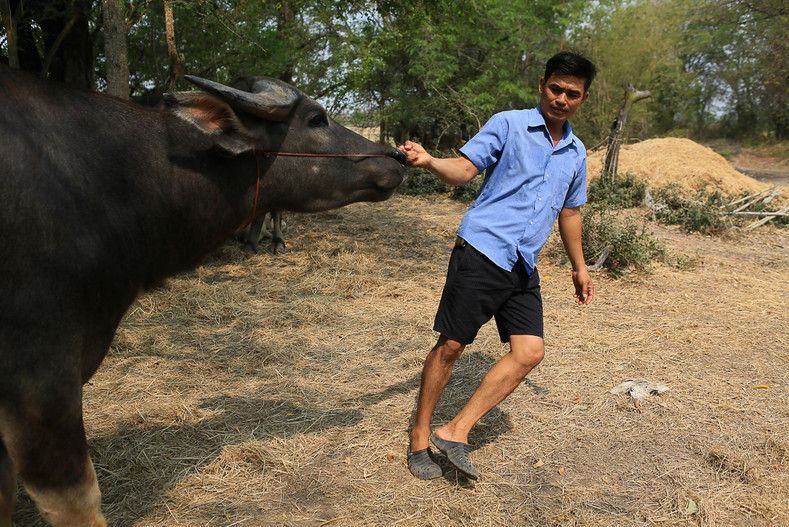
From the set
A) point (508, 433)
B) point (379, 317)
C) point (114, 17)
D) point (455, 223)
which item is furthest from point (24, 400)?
point (455, 223)

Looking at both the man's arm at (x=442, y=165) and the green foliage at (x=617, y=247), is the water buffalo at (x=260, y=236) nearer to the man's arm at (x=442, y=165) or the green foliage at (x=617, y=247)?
the green foliage at (x=617, y=247)

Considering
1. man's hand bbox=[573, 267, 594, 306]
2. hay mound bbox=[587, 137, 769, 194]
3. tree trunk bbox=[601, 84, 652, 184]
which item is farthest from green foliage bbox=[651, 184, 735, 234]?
man's hand bbox=[573, 267, 594, 306]

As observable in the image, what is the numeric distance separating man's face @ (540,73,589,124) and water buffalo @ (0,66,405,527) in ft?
3.00

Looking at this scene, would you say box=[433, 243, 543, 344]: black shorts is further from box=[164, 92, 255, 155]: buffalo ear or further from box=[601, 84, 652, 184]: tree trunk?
box=[601, 84, 652, 184]: tree trunk

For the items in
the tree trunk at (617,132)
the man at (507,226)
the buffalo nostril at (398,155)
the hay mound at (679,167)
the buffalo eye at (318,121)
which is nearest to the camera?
the buffalo eye at (318,121)

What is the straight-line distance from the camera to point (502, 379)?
297 cm

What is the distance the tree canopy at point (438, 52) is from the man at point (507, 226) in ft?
11.4

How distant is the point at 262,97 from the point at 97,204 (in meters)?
0.75

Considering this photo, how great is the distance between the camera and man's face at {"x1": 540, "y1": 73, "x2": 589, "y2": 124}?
2875 mm

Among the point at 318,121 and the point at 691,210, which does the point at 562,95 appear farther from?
the point at 691,210

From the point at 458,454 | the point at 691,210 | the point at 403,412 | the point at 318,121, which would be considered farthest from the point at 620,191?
the point at 318,121

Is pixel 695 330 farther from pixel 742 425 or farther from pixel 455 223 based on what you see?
pixel 455 223

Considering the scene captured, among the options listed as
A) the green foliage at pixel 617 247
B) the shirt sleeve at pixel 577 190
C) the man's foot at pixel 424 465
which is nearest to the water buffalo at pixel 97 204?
the shirt sleeve at pixel 577 190

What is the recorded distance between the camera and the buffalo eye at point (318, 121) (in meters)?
2.59
